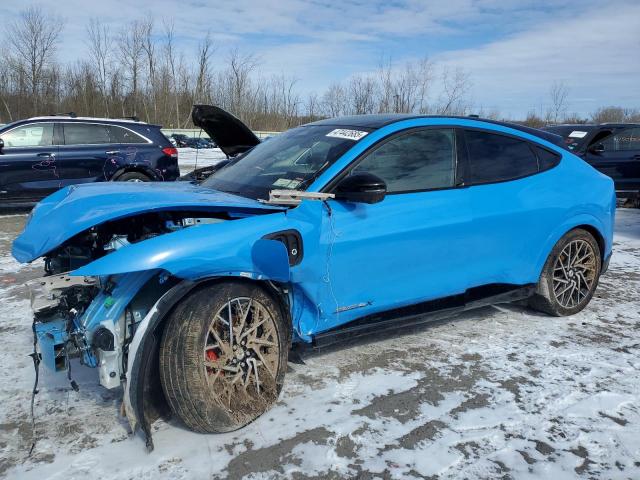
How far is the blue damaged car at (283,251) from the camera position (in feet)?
8.42

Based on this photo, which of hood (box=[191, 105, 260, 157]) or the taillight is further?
the taillight

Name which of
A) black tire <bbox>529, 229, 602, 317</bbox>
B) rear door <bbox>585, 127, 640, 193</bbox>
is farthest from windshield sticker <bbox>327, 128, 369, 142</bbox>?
rear door <bbox>585, 127, 640, 193</bbox>

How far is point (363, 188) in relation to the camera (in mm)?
2934

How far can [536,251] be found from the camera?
4113 mm

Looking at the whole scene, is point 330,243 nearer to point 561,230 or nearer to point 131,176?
point 561,230

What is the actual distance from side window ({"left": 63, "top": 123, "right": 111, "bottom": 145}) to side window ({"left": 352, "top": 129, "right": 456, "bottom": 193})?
290 inches

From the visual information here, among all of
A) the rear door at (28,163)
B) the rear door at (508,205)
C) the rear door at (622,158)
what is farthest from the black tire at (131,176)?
the rear door at (622,158)

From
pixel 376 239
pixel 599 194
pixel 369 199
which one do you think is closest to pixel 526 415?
pixel 376 239

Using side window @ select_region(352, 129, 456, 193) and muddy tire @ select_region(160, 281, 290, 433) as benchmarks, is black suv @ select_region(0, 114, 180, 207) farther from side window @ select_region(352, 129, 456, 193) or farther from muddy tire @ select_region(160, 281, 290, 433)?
muddy tire @ select_region(160, 281, 290, 433)

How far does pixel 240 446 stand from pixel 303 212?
1281 millimetres

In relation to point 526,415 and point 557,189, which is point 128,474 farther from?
point 557,189

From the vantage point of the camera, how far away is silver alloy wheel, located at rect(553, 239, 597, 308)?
4395mm

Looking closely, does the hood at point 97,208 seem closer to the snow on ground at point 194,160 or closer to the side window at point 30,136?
the side window at point 30,136

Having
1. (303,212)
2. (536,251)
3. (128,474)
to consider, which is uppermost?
(303,212)
